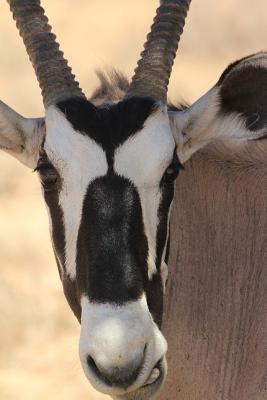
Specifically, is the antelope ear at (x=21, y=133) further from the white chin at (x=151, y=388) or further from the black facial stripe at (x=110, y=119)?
the white chin at (x=151, y=388)

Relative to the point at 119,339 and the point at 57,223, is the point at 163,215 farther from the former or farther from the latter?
the point at 119,339

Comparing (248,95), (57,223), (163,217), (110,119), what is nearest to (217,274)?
(163,217)

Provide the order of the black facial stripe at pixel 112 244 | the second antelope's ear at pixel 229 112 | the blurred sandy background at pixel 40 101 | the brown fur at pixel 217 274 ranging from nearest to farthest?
the black facial stripe at pixel 112 244, the second antelope's ear at pixel 229 112, the brown fur at pixel 217 274, the blurred sandy background at pixel 40 101

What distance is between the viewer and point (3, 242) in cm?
1380

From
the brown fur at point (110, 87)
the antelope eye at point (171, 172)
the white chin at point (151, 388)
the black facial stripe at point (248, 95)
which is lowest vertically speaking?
the white chin at point (151, 388)

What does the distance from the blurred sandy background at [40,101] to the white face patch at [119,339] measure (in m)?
2.17

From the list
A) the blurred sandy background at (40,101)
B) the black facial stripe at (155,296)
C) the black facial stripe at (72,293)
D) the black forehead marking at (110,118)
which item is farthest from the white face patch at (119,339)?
the blurred sandy background at (40,101)

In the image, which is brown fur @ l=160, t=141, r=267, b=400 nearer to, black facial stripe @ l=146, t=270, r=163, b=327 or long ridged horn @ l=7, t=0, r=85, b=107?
black facial stripe @ l=146, t=270, r=163, b=327

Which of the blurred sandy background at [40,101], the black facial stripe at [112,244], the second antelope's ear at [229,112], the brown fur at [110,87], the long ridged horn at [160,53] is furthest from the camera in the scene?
the blurred sandy background at [40,101]

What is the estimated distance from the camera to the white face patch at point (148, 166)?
5805mm

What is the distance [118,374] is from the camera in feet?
17.6

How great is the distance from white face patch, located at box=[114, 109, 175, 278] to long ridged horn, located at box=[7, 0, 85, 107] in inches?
20.9

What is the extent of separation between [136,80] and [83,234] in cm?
106

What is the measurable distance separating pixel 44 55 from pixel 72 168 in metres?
0.94
